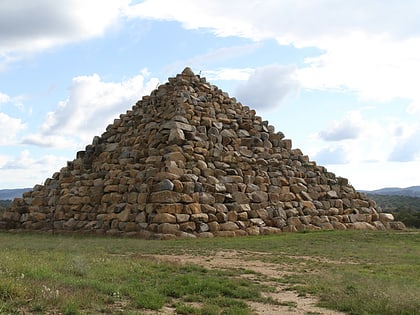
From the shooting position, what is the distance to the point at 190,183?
2411 centimetres

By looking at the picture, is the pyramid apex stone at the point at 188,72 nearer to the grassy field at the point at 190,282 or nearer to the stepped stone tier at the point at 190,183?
the stepped stone tier at the point at 190,183

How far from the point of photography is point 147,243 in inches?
772

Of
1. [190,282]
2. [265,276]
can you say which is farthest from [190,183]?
[190,282]

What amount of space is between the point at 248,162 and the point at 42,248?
13.5 metres

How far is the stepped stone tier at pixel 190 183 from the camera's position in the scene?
23.7 m

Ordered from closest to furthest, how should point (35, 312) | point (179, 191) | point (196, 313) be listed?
point (35, 312)
point (196, 313)
point (179, 191)

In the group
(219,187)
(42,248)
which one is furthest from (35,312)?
(219,187)

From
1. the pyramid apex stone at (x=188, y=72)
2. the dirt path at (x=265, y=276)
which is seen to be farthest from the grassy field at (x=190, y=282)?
the pyramid apex stone at (x=188, y=72)

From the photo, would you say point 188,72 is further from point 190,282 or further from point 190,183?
point 190,282

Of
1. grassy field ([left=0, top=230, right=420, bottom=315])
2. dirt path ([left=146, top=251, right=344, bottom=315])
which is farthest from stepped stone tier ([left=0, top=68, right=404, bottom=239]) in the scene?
dirt path ([left=146, top=251, right=344, bottom=315])

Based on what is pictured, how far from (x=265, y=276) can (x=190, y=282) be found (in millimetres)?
2396

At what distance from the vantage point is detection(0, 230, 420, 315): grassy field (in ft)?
27.3

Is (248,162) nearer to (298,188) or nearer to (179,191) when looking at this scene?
(298,188)

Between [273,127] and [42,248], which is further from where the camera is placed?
[273,127]
